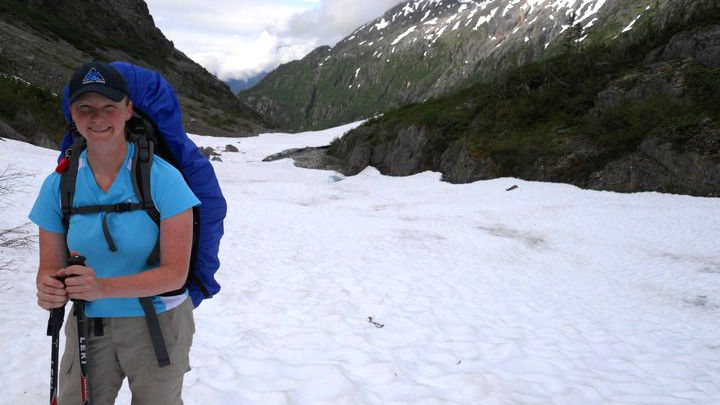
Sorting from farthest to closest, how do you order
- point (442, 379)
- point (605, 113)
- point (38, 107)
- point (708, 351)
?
point (38, 107)
point (605, 113)
point (708, 351)
point (442, 379)

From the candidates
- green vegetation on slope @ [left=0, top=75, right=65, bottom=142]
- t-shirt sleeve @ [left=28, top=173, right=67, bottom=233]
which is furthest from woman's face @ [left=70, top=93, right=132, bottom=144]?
green vegetation on slope @ [left=0, top=75, right=65, bottom=142]

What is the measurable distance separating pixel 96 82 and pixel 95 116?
16 cm

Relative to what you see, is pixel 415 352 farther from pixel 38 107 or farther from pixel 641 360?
pixel 38 107

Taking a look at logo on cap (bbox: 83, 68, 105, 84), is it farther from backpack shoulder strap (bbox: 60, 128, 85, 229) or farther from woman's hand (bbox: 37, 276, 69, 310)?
woman's hand (bbox: 37, 276, 69, 310)

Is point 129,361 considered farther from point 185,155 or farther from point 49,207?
point 185,155

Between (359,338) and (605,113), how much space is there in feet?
78.8

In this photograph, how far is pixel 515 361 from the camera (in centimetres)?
612

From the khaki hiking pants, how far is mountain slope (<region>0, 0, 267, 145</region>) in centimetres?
3279

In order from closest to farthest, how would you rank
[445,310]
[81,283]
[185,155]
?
[81,283], [185,155], [445,310]

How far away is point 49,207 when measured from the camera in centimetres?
220

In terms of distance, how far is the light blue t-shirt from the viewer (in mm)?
2088

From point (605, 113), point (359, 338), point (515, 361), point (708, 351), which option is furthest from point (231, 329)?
point (605, 113)

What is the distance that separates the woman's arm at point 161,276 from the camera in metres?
1.97

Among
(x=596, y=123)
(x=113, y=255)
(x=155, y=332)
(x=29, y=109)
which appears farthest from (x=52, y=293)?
(x=29, y=109)
